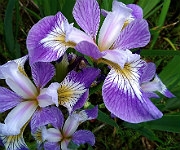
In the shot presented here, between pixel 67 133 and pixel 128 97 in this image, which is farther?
pixel 67 133

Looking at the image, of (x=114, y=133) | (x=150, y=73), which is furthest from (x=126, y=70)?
(x=114, y=133)

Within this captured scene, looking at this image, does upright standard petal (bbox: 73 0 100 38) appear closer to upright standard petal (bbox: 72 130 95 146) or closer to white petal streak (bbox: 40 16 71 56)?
white petal streak (bbox: 40 16 71 56)

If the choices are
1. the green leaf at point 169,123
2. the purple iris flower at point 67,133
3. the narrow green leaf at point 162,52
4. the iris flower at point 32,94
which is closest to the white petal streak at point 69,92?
the iris flower at point 32,94

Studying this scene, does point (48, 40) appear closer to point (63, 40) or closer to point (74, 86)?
point (63, 40)

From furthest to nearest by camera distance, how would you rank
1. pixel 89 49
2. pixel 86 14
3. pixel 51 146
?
pixel 51 146 → pixel 86 14 → pixel 89 49

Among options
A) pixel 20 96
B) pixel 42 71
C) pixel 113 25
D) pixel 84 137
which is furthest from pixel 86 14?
pixel 84 137

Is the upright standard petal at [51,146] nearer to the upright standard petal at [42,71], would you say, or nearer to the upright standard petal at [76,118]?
the upright standard petal at [76,118]

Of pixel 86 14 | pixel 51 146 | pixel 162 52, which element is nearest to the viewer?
pixel 86 14

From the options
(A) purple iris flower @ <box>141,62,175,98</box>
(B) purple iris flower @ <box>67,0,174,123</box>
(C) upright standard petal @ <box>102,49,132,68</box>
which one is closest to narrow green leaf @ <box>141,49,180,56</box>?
(A) purple iris flower @ <box>141,62,175,98</box>
